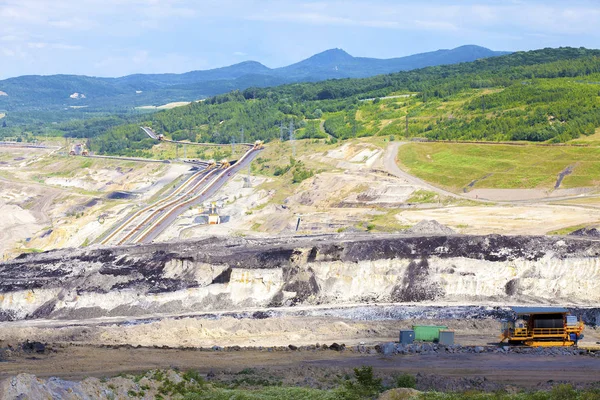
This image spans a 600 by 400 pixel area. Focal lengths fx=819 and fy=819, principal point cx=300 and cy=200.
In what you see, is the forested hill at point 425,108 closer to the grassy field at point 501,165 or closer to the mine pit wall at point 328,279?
the grassy field at point 501,165

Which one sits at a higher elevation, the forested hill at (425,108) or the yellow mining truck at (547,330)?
the forested hill at (425,108)

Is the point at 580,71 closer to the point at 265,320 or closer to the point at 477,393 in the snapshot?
the point at 265,320

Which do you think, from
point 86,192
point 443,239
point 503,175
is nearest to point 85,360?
point 443,239

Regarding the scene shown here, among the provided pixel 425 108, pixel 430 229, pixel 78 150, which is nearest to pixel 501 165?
pixel 430 229

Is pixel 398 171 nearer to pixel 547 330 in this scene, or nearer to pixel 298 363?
pixel 547 330

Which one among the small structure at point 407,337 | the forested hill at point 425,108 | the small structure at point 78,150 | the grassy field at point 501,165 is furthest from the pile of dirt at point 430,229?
the small structure at point 78,150

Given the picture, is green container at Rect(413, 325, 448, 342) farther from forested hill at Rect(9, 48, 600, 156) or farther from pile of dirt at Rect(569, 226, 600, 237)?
forested hill at Rect(9, 48, 600, 156)
